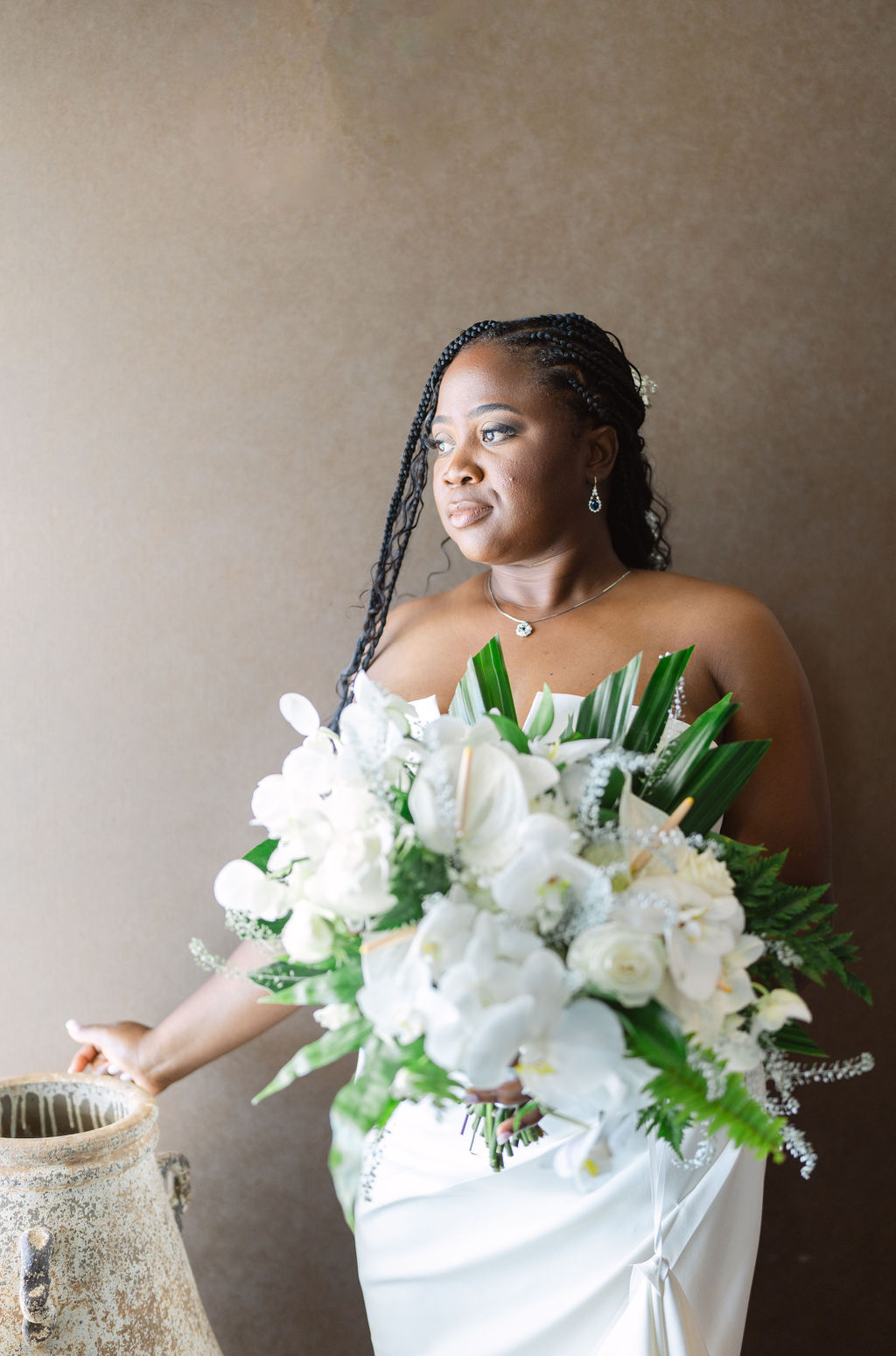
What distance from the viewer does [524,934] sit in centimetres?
86

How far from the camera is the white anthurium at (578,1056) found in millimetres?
846

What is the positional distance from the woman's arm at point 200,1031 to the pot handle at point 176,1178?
125mm

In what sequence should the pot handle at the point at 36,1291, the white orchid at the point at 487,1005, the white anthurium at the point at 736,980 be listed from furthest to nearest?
the pot handle at the point at 36,1291 → the white anthurium at the point at 736,980 → the white orchid at the point at 487,1005

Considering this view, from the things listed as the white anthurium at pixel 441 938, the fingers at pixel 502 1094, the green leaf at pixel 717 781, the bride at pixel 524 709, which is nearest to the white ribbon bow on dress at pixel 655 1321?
the bride at pixel 524 709

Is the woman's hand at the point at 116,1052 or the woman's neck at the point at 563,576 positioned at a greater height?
the woman's neck at the point at 563,576

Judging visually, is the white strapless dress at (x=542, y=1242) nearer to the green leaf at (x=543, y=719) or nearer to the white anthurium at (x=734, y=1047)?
the white anthurium at (x=734, y=1047)

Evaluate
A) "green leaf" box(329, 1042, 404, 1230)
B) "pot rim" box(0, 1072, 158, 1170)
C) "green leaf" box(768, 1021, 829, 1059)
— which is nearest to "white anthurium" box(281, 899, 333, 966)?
"green leaf" box(329, 1042, 404, 1230)

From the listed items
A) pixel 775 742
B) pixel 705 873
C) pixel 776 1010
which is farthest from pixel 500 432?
pixel 776 1010

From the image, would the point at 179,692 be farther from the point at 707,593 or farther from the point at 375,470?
the point at 707,593

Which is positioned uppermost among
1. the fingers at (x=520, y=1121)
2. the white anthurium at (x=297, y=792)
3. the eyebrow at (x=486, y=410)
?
the eyebrow at (x=486, y=410)

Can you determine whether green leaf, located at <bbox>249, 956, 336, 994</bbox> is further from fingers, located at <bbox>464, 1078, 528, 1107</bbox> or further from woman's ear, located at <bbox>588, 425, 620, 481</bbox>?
woman's ear, located at <bbox>588, 425, 620, 481</bbox>

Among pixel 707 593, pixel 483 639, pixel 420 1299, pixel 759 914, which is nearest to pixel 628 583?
pixel 707 593

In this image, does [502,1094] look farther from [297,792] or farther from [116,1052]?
[116,1052]

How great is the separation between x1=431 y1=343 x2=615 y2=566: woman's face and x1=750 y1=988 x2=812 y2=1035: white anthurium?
83 cm
